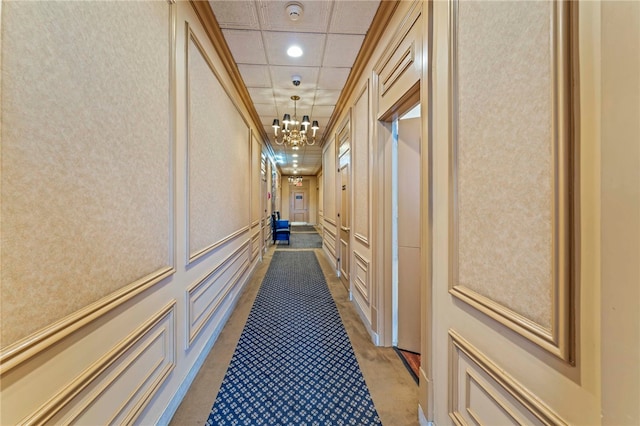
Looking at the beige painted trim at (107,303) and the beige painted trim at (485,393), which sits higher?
the beige painted trim at (107,303)

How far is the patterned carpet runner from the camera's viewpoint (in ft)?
5.64

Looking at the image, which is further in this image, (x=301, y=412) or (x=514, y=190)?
(x=301, y=412)

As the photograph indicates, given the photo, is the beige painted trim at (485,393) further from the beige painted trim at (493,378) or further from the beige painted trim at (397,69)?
the beige painted trim at (397,69)

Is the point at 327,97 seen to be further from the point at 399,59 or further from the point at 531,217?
the point at 531,217

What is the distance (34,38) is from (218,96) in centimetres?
204

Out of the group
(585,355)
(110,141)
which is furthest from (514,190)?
(110,141)

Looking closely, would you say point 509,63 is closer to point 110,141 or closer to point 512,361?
point 512,361

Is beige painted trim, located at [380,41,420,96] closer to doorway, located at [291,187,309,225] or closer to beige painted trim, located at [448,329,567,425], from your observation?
beige painted trim, located at [448,329,567,425]

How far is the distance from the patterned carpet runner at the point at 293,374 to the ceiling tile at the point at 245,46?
10.0 ft

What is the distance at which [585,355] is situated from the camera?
2.36ft

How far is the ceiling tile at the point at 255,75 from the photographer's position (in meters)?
3.18

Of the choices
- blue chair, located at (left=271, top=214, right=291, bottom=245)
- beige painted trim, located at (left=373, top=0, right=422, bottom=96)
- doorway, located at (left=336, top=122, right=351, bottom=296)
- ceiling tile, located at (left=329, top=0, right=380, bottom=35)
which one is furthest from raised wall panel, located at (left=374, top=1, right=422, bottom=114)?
blue chair, located at (left=271, top=214, right=291, bottom=245)

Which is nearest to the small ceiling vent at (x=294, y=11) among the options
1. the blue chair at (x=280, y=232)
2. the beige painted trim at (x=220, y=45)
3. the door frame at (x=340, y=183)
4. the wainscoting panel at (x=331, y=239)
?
the beige painted trim at (x=220, y=45)

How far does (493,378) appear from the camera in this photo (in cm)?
107
